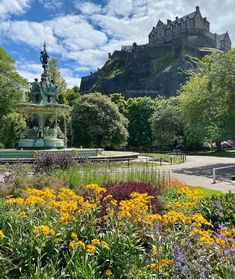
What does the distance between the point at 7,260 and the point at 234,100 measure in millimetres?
21146

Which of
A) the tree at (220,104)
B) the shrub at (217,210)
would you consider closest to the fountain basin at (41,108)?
the tree at (220,104)

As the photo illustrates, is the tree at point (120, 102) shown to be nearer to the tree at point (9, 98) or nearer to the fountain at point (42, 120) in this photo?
the tree at point (9, 98)

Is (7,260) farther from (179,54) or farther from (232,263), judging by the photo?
(179,54)

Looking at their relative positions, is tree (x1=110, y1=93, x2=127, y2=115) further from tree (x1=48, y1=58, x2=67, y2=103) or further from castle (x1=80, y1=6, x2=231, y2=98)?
castle (x1=80, y1=6, x2=231, y2=98)

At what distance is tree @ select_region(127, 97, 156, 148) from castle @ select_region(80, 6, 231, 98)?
1435 inches

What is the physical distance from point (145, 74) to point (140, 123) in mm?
53290

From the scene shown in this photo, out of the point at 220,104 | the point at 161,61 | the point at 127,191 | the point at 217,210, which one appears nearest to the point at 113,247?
the point at 217,210

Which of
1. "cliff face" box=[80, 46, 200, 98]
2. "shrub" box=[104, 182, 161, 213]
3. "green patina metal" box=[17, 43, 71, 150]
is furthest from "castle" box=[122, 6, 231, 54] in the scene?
"shrub" box=[104, 182, 161, 213]

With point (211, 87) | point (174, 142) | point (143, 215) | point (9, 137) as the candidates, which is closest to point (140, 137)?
point (174, 142)

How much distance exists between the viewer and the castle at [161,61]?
9925 centimetres

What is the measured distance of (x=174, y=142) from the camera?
177 feet

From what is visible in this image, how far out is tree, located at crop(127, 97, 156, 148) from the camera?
192 feet

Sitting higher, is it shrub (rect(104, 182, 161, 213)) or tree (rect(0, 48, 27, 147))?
tree (rect(0, 48, 27, 147))

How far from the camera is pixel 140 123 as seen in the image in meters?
59.3
